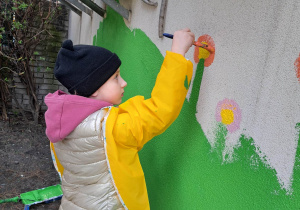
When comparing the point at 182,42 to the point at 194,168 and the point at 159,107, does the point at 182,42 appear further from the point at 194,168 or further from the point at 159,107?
the point at 194,168

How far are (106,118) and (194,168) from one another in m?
0.46

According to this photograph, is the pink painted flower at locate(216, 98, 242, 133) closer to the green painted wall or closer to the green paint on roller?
the green painted wall

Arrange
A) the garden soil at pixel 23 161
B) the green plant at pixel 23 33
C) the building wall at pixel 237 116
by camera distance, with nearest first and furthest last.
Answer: the building wall at pixel 237 116, the garden soil at pixel 23 161, the green plant at pixel 23 33

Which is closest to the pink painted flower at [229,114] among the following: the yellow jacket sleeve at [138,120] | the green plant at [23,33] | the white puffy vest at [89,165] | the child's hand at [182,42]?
the yellow jacket sleeve at [138,120]

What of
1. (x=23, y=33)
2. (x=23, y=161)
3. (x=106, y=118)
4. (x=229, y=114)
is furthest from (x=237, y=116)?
(x=23, y=33)

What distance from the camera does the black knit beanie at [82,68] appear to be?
116 centimetres

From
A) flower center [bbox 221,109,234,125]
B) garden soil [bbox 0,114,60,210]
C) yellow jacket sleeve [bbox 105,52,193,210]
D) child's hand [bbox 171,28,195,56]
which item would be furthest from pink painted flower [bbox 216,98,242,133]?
garden soil [bbox 0,114,60,210]

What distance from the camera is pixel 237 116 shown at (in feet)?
3.11

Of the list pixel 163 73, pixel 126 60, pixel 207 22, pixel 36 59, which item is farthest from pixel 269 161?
pixel 36 59

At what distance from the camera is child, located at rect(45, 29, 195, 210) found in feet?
3.47

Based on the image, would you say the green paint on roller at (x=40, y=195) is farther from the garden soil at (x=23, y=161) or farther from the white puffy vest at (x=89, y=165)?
the white puffy vest at (x=89, y=165)

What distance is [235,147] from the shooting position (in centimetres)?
95

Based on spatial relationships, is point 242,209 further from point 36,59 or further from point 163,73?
point 36,59

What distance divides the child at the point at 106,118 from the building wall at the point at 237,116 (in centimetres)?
15
